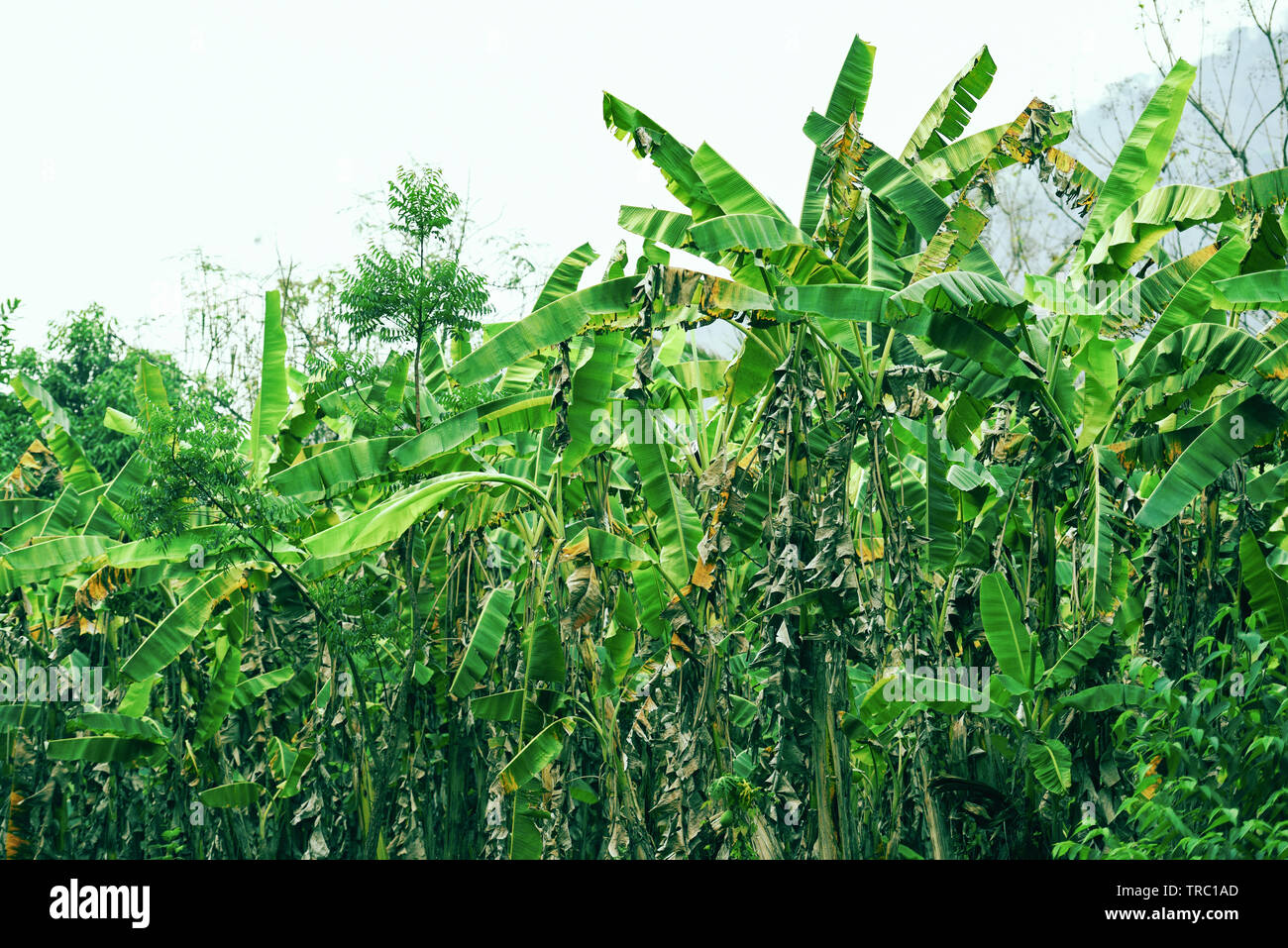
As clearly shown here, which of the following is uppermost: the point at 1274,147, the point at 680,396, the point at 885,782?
the point at 1274,147

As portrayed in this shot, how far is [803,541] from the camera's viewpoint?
4684 mm

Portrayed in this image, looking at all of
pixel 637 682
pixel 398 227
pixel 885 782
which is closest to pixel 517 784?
pixel 637 682

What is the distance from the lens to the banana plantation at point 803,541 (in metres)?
4.66

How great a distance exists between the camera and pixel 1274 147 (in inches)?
594

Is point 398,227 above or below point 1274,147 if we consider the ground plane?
below

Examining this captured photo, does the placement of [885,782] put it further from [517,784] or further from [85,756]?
[85,756]

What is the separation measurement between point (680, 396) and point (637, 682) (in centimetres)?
182

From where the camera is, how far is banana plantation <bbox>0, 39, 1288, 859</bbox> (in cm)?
466
